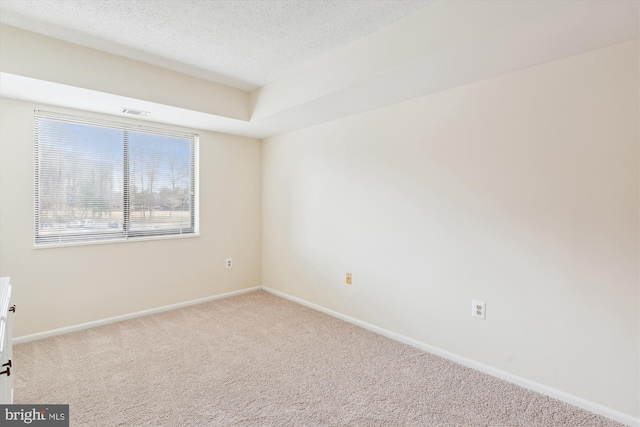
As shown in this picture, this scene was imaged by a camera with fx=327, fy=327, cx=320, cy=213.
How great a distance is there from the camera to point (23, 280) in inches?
110

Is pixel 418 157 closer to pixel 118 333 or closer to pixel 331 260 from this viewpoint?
pixel 331 260

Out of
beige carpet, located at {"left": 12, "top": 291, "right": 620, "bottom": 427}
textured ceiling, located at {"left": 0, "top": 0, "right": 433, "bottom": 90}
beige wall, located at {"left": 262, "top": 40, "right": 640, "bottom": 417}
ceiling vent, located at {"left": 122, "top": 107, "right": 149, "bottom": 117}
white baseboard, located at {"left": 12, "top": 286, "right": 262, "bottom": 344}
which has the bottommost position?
beige carpet, located at {"left": 12, "top": 291, "right": 620, "bottom": 427}

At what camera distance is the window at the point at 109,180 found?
294 cm

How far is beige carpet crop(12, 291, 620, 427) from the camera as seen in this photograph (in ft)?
6.15

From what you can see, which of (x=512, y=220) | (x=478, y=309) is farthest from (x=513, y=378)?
(x=512, y=220)

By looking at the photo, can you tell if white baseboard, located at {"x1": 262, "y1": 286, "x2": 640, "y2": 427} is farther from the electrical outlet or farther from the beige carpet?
the electrical outlet

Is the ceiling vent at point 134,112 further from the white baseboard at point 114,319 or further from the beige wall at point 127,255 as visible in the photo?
the white baseboard at point 114,319

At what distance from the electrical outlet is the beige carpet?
40 centimetres

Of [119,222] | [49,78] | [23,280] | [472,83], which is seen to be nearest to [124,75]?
[49,78]

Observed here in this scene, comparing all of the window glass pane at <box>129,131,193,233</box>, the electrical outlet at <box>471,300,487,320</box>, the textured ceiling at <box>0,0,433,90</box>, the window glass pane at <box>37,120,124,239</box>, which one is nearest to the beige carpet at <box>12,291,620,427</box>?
the electrical outlet at <box>471,300,487,320</box>

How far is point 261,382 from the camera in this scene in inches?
87.7

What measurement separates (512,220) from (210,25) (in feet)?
8.00

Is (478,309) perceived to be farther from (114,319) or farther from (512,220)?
(114,319)

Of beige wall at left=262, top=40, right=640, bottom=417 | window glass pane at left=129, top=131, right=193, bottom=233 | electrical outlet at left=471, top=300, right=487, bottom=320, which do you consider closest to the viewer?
beige wall at left=262, top=40, right=640, bottom=417
